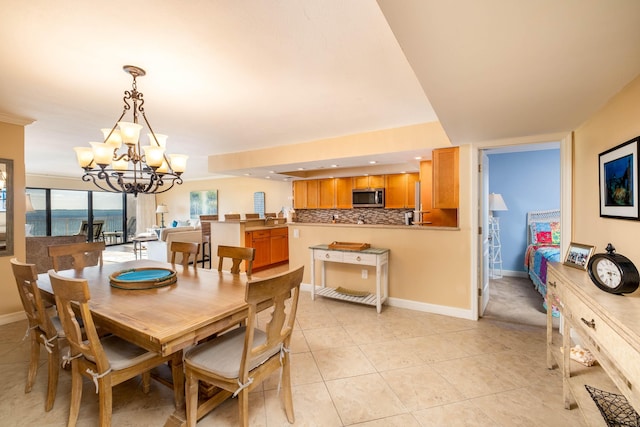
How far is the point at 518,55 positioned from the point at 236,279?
2306mm

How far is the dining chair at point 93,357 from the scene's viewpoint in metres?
1.37

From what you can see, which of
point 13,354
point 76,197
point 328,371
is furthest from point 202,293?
point 76,197

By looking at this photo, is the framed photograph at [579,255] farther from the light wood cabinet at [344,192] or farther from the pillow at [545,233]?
the light wood cabinet at [344,192]

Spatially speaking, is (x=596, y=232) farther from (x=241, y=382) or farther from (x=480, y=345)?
(x=241, y=382)

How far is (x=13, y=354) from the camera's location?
2449 millimetres

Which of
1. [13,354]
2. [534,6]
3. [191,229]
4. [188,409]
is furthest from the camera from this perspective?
[191,229]

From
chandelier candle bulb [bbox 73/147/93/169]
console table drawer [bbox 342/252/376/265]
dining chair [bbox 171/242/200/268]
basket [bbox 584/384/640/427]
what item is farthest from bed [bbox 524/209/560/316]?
chandelier candle bulb [bbox 73/147/93/169]

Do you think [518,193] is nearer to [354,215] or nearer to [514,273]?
[514,273]

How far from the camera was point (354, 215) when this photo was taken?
677cm

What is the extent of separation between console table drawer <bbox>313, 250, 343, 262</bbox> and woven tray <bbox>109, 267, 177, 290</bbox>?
1.97 metres

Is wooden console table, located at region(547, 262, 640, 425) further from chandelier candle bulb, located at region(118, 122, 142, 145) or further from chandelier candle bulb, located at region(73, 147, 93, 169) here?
chandelier candle bulb, located at region(73, 147, 93, 169)

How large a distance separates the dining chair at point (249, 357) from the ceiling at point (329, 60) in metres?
1.29

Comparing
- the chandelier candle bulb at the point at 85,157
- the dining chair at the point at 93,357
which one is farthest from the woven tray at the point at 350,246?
the chandelier candle bulb at the point at 85,157

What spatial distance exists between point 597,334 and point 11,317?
17.1 feet
